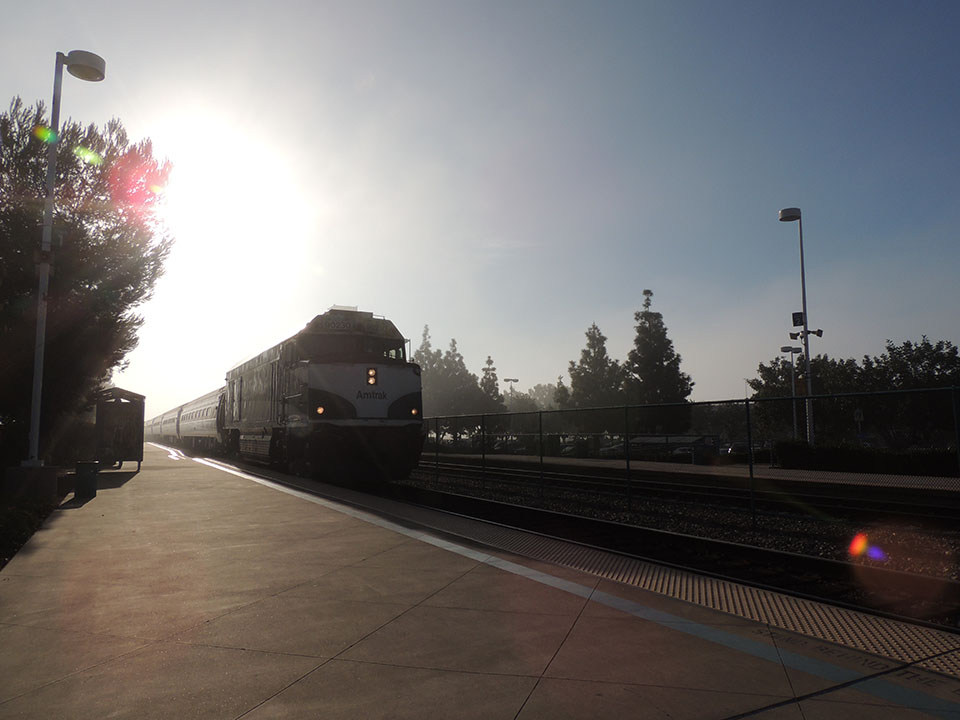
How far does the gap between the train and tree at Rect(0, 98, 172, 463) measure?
7451mm

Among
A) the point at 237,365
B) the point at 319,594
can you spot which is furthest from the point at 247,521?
A: the point at 237,365

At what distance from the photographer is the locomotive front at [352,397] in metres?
15.0

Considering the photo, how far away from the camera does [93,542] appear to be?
835 cm

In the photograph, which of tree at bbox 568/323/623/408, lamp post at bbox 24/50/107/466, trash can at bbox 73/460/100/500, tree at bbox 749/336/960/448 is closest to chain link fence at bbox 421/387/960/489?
tree at bbox 749/336/960/448

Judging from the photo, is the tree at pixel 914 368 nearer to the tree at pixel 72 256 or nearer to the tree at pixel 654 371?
the tree at pixel 654 371

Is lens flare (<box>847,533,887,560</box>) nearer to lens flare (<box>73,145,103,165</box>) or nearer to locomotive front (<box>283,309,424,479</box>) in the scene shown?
locomotive front (<box>283,309,424,479</box>)

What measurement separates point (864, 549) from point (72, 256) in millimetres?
22886

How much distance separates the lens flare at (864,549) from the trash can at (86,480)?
1400cm

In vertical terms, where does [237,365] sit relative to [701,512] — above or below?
above

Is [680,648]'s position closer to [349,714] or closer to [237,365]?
[349,714]

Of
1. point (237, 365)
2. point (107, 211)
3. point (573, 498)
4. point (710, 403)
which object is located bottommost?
point (573, 498)

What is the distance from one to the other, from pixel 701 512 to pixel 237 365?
62.5 ft

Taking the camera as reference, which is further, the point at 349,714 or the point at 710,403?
the point at 710,403

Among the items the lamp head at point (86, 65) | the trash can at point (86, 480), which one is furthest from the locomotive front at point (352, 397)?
the lamp head at point (86, 65)
